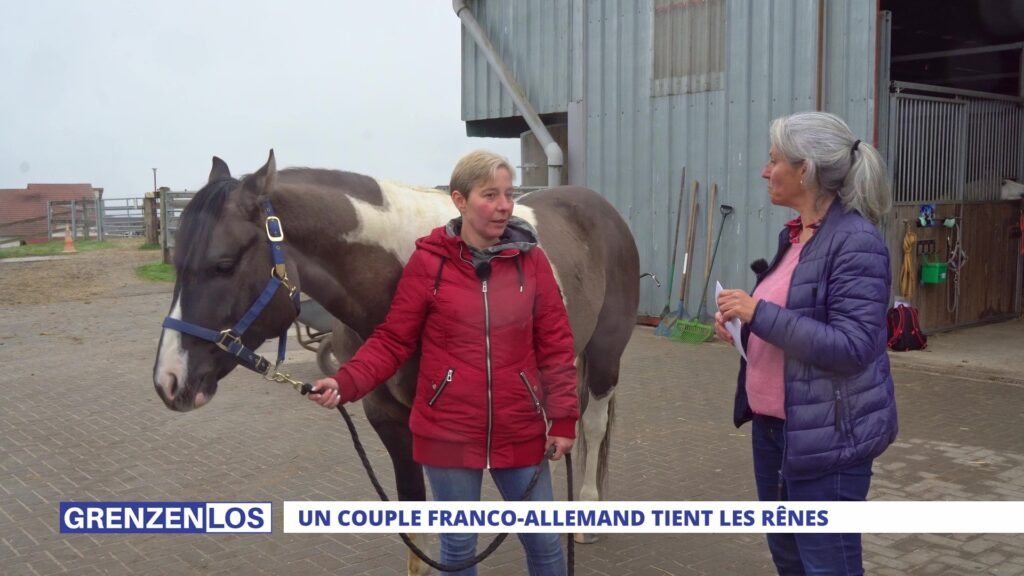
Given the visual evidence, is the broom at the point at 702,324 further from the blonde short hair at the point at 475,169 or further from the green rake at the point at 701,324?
the blonde short hair at the point at 475,169

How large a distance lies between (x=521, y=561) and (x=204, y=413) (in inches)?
159

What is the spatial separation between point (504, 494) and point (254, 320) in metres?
0.94

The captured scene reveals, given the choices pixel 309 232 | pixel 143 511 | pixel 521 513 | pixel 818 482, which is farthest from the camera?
Answer: pixel 143 511

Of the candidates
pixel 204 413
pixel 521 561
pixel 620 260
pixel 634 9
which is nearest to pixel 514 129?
pixel 634 9

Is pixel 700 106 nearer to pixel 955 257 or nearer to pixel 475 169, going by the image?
pixel 955 257

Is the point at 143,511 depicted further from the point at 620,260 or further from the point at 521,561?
the point at 620,260

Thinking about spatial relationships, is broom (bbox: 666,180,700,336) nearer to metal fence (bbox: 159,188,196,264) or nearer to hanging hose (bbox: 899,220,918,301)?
hanging hose (bbox: 899,220,918,301)

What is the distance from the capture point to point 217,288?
2553 millimetres

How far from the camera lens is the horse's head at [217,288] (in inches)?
98.7

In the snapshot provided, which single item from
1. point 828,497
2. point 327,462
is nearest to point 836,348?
point 828,497

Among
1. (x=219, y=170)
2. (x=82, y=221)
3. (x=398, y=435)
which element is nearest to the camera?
(x=219, y=170)

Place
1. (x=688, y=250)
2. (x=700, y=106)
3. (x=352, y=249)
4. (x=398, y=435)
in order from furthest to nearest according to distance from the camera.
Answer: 1. (x=688, y=250)
2. (x=700, y=106)
3. (x=398, y=435)
4. (x=352, y=249)

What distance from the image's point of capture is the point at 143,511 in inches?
174

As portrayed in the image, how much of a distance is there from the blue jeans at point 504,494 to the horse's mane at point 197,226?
37.4 inches
